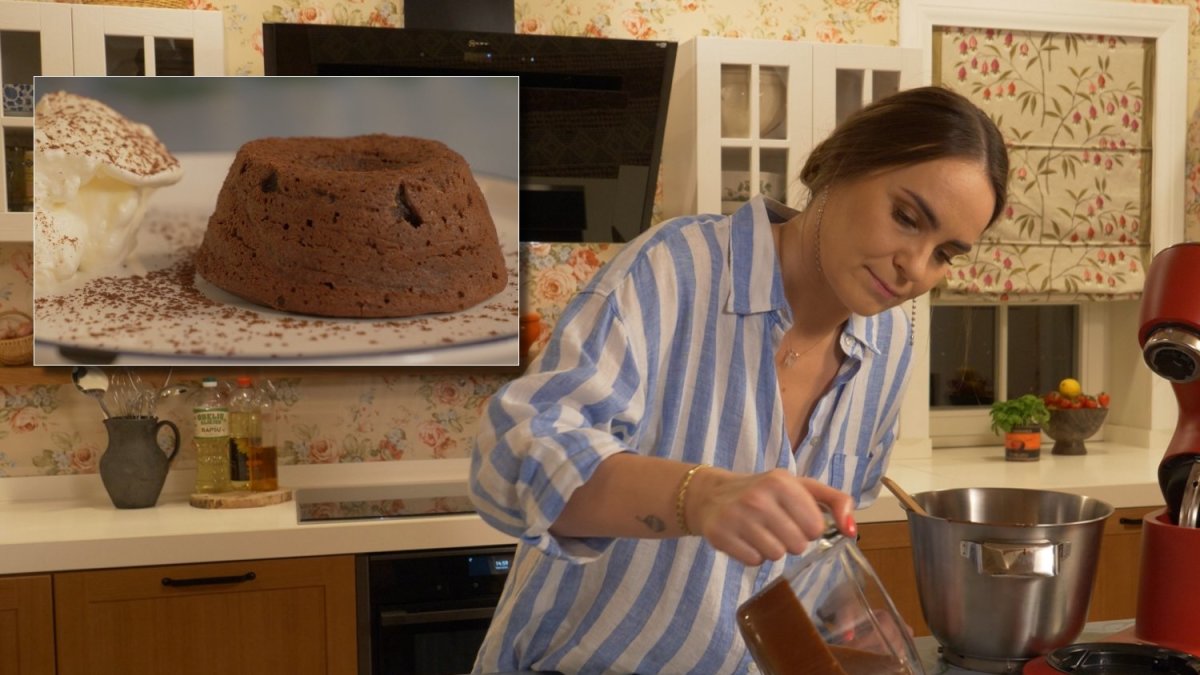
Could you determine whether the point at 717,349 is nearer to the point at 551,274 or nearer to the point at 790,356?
the point at 790,356

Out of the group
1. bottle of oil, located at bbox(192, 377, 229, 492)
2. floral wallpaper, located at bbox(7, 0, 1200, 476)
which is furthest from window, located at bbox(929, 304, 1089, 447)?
bottle of oil, located at bbox(192, 377, 229, 492)

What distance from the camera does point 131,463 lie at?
99.2 inches

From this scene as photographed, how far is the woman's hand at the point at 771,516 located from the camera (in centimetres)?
80

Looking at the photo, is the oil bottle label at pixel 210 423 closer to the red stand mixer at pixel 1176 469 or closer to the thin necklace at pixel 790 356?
the thin necklace at pixel 790 356

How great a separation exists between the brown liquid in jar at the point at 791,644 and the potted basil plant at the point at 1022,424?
2411 millimetres

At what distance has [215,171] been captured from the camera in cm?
272

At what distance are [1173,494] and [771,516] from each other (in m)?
0.64

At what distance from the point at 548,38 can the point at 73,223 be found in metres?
1.16

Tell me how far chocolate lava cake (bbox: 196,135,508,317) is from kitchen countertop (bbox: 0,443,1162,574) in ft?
1.50

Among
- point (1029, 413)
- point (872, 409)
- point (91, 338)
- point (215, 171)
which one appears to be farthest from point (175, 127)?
point (1029, 413)

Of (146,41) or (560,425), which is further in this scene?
(146,41)

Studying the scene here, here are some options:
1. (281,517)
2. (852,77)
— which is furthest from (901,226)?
(852,77)

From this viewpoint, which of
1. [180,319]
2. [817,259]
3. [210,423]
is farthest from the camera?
[180,319]

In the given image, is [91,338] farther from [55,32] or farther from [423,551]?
[423,551]
